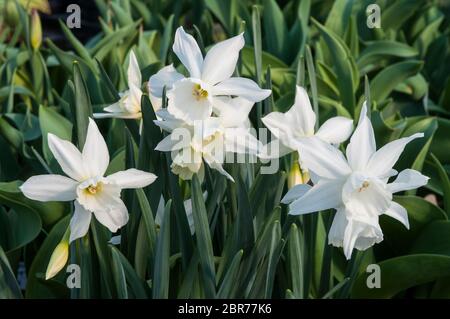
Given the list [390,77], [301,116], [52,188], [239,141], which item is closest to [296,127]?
[301,116]

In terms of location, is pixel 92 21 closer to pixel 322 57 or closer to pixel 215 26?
pixel 215 26

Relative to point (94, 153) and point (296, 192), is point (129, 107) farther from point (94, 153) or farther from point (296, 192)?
point (296, 192)

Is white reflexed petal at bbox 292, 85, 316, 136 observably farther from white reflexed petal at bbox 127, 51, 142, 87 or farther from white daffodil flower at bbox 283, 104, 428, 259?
white reflexed petal at bbox 127, 51, 142, 87

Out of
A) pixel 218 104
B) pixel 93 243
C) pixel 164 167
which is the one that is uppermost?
pixel 218 104

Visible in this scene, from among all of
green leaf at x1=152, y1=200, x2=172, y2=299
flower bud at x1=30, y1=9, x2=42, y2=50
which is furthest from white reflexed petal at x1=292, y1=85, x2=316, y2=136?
flower bud at x1=30, y1=9, x2=42, y2=50

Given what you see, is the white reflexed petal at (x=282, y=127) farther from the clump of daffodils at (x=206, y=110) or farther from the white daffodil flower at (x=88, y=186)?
the white daffodil flower at (x=88, y=186)
